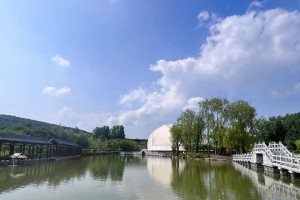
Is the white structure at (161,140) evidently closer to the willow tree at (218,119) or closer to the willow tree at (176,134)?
the willow tree at (176,134)

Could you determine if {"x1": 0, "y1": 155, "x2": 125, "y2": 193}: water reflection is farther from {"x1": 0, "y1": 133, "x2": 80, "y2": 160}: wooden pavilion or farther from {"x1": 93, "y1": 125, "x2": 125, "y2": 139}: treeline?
{"x1": 93, "y1": 125, "x2": 125, "y2": 139}: treeline

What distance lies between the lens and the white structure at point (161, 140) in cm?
Result: 12875

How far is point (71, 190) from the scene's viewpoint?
22531 millimetres

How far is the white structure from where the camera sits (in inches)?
5069

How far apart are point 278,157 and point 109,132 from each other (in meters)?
153

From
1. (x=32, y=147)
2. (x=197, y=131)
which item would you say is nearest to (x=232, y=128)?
(x=197, y=131)

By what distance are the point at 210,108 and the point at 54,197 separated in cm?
5811

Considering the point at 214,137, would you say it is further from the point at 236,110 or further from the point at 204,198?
the point at 204,198

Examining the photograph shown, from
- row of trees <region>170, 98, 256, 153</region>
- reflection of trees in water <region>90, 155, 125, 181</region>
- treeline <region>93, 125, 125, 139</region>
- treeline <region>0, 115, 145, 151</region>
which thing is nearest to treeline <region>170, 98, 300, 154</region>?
row of trees <region>170, 98, 256, 153</region>

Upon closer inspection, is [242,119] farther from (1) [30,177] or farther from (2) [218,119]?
(1) [30,177]

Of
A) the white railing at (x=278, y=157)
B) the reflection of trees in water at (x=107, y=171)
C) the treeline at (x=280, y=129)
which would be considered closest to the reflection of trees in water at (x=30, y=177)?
the reflection of trees in water at (x=107, y=171)

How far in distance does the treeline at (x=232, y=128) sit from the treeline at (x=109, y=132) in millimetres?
99362

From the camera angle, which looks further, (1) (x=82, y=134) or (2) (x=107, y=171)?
(1) (x=82, y=134)

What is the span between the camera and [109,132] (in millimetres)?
181500
